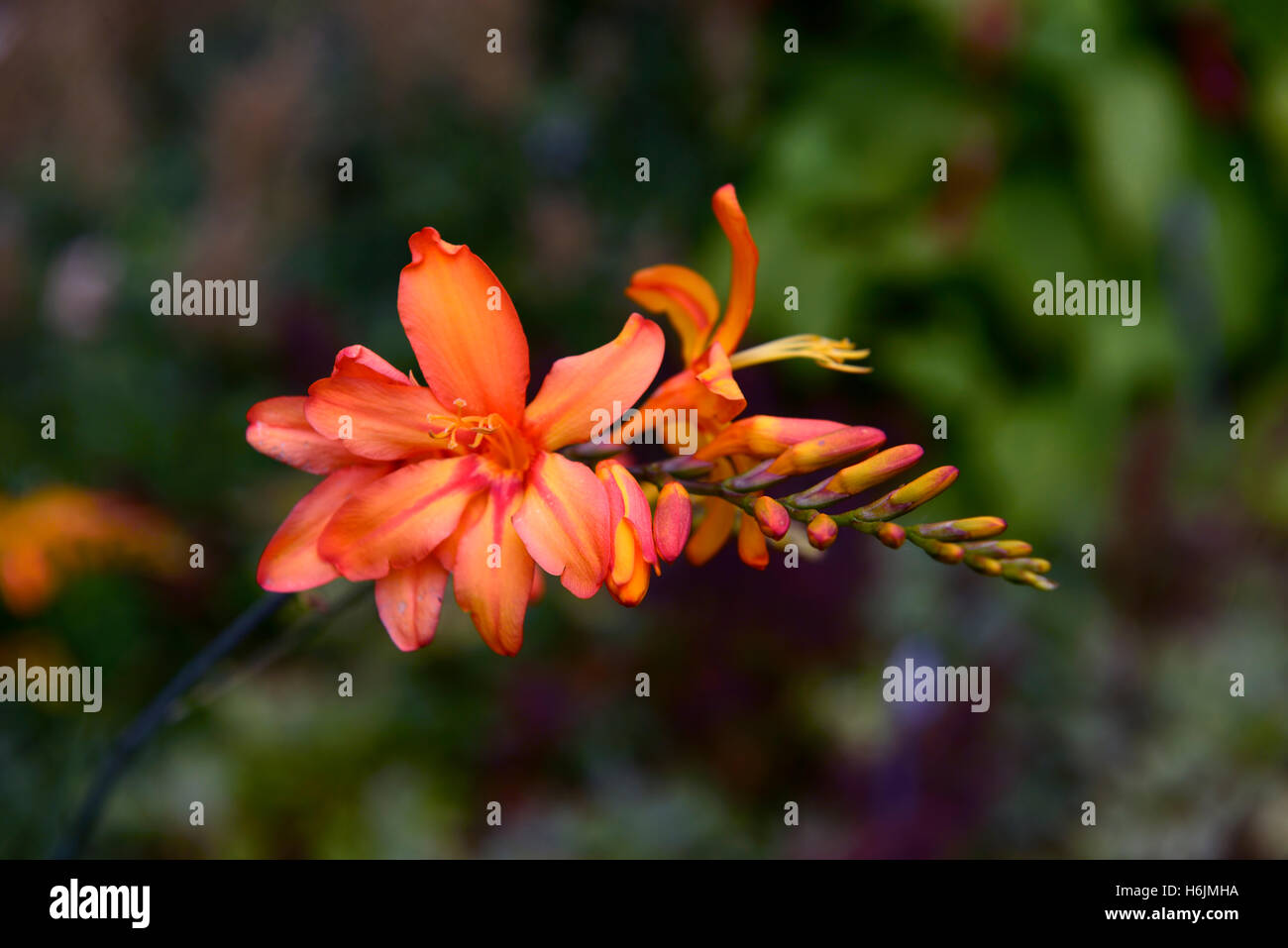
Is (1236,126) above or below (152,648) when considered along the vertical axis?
above

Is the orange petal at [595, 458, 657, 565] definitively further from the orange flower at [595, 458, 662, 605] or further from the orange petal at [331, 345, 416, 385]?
the orange petal at [331, 345, 416, 385]

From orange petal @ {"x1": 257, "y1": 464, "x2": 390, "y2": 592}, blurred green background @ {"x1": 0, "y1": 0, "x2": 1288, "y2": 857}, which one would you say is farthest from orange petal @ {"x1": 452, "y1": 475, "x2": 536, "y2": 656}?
blurred green background @ {"x1": 0, "y1": 0, "x2": 1288, "y2": 857}

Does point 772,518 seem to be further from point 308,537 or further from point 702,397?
point 308,537

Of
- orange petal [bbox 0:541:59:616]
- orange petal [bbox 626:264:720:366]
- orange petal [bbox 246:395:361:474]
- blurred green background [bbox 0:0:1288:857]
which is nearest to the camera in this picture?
orange petal [bbox 246:395:361:474]

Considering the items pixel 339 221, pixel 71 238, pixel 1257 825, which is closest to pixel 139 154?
pixel 71 238

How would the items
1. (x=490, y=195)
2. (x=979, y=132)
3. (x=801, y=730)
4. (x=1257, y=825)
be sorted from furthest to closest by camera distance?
(x=490, y=195) < (x=979, y=132) < (x=801, y=730) < (x=1257, y=825)

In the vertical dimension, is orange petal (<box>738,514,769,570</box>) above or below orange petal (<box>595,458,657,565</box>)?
below
